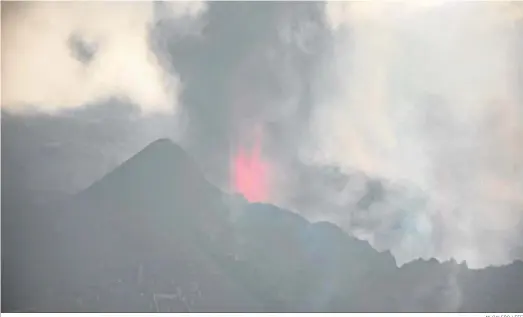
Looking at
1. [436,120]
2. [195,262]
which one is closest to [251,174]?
[195,262]

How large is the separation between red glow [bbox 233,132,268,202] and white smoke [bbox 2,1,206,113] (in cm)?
26

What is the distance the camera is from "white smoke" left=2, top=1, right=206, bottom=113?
5.28ft

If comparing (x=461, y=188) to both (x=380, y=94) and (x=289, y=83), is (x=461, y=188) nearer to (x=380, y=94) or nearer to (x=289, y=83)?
(x=380, y=94)

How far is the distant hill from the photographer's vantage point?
1.59 meters

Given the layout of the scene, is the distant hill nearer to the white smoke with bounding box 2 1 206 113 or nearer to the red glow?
the red glow

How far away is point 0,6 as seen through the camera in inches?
63.7

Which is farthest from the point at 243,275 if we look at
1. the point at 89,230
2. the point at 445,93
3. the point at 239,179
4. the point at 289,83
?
the point at 445,93

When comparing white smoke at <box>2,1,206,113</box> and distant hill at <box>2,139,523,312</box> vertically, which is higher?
white smoke at <box>2,1,206,113</box>

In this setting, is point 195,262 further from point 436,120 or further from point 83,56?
point 436,120

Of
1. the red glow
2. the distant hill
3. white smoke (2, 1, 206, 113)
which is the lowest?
the distant hill

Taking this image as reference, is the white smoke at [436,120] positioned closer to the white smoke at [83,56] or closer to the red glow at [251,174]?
the red glow at [251,174]

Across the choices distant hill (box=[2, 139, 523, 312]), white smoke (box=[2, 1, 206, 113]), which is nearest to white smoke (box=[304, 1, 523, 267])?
distant hill (box=[2, 139, 523, 312])

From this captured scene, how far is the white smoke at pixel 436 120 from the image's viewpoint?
1.59 meters

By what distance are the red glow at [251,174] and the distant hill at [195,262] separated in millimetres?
35
